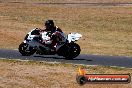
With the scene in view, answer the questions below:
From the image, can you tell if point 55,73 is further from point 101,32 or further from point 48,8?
point 48,8

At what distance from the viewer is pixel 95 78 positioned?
1523 centimetres

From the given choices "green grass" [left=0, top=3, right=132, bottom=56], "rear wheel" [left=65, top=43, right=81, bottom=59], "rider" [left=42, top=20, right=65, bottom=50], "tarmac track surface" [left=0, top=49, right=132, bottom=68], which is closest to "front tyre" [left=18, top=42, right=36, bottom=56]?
"tarmac track surface" [left=0, top=49, right=132, bottom=68]

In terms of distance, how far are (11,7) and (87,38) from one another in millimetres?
27409

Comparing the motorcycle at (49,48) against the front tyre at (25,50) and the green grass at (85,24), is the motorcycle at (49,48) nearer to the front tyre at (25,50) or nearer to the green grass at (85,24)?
the front tyre at (25,50)

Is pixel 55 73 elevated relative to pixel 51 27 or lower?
lower

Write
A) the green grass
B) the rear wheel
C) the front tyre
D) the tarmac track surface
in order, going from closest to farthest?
the tarmac track surface → the rear wheel → the front tyre → the green grass

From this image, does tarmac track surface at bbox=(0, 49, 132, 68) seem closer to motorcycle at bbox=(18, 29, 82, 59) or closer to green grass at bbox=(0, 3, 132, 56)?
motorcycle at bbox=(18, 29, 82, 59)

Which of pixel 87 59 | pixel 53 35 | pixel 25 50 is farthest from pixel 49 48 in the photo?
pixel 87 59

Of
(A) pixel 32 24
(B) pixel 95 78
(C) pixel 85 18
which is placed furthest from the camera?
(C) pixel 85 18

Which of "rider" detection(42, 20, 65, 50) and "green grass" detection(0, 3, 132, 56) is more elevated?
"rider" detection(42, 20, 65, 50)

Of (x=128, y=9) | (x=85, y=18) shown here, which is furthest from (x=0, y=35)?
(x=128, y=9)

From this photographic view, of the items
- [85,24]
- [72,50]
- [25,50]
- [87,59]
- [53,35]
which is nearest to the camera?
[53,35]

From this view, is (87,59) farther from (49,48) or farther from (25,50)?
(25,50)

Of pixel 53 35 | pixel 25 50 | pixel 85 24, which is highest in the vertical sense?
pixel 53 35
